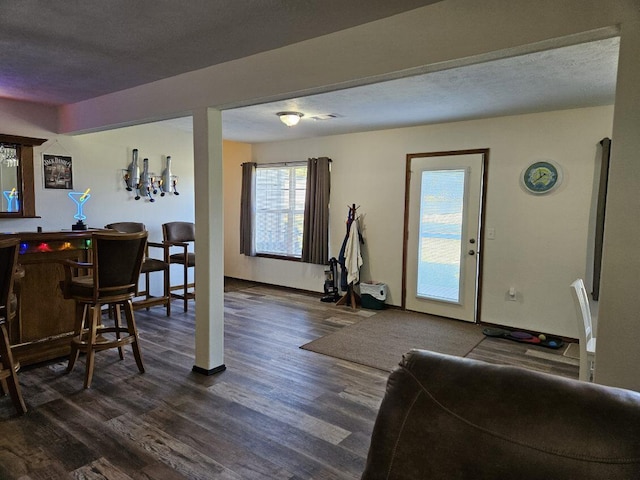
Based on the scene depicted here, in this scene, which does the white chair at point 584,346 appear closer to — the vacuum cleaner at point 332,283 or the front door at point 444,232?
the front door at point 444,232

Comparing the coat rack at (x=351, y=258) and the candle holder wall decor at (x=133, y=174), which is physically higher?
the candle holder wall decor at (x=133, y=174)

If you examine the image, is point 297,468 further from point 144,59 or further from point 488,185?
point 488,185

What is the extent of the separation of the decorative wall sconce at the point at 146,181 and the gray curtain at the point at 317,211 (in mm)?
1817

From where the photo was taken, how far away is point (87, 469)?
205 cm

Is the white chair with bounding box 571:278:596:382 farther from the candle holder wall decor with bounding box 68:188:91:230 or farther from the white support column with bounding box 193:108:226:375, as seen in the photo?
the candle holder wall decor with bounding box 68:188:91:230

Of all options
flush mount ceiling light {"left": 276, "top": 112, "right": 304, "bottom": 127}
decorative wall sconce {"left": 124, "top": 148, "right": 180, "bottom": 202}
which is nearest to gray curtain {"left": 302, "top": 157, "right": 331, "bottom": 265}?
flush mount ceiling light {"left": 276, "top": 112, "right": 304, "bottom": 127}

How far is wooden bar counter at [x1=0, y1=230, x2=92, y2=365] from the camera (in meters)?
3.21

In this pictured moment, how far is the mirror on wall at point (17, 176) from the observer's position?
14.1 ft

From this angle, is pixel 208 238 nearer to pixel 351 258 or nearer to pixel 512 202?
pixel 351 258

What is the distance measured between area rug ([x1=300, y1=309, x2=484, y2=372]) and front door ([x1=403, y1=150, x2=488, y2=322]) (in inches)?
10.3

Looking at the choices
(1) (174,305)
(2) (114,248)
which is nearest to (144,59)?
(2) (114,248)

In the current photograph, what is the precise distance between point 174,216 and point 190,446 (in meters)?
3.84


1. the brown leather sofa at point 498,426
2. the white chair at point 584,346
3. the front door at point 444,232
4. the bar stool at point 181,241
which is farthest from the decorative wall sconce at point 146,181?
the brown leather sofa at point 498,426

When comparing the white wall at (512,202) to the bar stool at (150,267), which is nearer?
Result: the white wall at (512,202)
